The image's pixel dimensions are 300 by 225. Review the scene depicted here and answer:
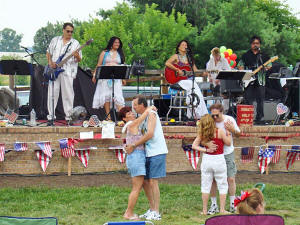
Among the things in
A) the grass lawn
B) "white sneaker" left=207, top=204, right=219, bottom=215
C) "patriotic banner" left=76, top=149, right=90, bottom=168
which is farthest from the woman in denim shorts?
"patriotic banner" left=76, top=149, right=90, bottom=168

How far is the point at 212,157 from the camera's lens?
28.1ft

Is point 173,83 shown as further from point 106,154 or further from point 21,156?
point 21,156

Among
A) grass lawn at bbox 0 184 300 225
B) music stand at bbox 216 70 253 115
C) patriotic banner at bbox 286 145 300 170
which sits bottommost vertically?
grass lawn at bbox 0 184 300 225

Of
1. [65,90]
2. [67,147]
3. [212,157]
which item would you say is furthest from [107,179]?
[212,157]

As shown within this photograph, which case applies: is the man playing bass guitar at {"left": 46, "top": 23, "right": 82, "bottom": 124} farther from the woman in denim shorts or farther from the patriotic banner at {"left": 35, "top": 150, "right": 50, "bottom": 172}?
the woman in denim shorts

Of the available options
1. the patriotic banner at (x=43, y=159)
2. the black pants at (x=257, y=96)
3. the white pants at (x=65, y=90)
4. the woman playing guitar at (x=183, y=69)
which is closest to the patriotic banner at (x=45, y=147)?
the patriotic banner at (x=43, y=159)

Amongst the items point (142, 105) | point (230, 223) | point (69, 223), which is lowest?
point (69, 223)

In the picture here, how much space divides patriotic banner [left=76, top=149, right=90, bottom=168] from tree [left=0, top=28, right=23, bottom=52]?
13628 cm

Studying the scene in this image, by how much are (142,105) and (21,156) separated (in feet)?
13.7

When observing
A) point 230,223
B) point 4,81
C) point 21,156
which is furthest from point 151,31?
point 4,81

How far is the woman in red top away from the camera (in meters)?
8.51

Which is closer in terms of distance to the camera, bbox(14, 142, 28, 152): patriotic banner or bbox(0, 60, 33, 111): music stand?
bbox(14, 142, 28, 152): patriotic banner

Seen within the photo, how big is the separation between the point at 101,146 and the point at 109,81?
5.11ft

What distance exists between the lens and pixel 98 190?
34.3 ft
